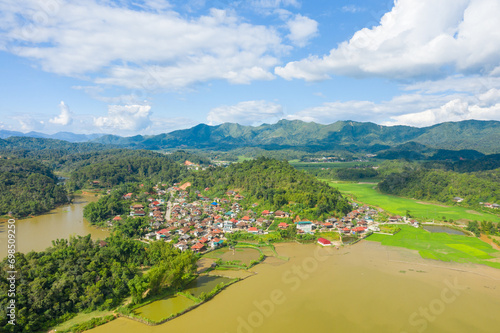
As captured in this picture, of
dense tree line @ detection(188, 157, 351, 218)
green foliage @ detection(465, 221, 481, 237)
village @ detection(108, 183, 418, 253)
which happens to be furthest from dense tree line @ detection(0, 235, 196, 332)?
green foliage @ detection(465, 221, 481, 237)

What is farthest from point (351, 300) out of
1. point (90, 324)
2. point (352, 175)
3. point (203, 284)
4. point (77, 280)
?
point (352, 175)

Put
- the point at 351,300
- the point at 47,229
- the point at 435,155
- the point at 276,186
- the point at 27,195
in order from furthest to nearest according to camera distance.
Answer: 1. the point at 435,155
2. the point at 276,186
3. the point at 27,195
4. the point at 47,229
5. the point at 351,300

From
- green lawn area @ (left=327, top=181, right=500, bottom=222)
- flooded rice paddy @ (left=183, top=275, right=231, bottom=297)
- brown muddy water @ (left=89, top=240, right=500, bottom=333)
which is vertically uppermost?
green lawn area @ (left=327, top=181, right=500, bottom=222)

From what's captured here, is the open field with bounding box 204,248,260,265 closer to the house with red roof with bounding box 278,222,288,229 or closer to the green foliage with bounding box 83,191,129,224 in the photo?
the house with red roof with bounding box 278,222,288,229

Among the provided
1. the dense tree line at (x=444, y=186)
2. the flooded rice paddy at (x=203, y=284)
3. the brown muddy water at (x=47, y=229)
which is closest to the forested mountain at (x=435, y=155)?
the dense tree line at (x=444, y=186)

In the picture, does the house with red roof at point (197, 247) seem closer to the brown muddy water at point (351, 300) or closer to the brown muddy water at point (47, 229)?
the brown muddy water at point (351, 300)

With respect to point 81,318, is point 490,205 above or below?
above

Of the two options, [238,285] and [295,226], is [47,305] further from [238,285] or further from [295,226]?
[295,226]

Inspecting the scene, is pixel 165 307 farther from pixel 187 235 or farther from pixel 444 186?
pixel 444 186

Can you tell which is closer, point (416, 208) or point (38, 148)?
point (416, 208)
